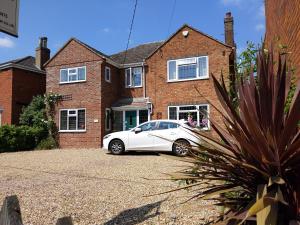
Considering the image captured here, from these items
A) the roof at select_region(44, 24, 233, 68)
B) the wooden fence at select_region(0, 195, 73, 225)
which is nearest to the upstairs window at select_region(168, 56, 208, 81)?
the roof at select_region(44, 24, 233, 68)

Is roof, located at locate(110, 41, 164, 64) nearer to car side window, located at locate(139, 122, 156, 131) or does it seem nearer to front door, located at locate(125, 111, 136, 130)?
front door, located at locate(125, 111, 136, 130)

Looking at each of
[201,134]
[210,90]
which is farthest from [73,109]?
[201,134]

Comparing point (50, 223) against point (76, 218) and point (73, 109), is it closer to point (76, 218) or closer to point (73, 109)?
point (76, 218)

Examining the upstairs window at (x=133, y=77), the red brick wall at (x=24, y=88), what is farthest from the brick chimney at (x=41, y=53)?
the upstairs window at (x=133, y=77)

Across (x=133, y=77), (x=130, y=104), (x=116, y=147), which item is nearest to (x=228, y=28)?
(x=133, y=77)

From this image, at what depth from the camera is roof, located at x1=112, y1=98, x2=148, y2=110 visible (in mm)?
19062

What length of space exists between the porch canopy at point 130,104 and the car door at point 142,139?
15.9ft

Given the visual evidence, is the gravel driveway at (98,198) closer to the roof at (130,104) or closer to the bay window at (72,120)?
the roof at (130,104)

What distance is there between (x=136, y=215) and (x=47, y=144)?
610 inches

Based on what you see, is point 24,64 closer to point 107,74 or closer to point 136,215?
point 107,74

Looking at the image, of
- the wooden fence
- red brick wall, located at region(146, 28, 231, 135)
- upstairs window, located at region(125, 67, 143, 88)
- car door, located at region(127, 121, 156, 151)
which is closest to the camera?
the wooden fence

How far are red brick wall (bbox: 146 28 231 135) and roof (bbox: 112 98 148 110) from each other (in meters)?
0.61

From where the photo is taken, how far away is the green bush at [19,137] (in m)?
17.5

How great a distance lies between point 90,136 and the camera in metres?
18.9
